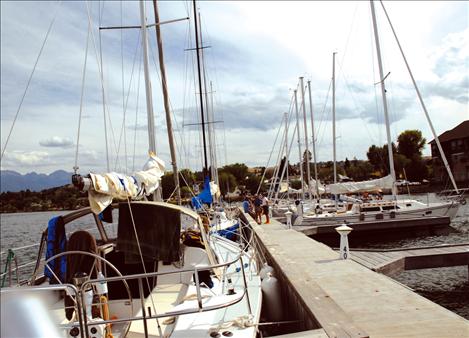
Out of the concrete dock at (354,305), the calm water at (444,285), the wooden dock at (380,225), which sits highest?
the concrete dock at (354,305)

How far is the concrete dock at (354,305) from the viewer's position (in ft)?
16.6

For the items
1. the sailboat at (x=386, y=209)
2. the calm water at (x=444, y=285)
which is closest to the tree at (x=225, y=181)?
the sailboat at (x=386, y=209)

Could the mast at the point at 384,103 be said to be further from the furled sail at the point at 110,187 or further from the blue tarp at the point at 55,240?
the blue tarp at the point at 55,240

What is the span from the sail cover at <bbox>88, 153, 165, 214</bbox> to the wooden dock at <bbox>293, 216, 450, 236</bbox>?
55.2ft

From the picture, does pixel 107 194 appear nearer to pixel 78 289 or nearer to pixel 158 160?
pixel 78 289

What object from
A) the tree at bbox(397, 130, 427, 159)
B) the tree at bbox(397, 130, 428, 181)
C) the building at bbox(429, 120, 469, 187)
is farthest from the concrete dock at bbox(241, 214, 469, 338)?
the tree at bbox(397, 130, 427, 159)

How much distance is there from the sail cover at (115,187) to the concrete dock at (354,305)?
10.6ft

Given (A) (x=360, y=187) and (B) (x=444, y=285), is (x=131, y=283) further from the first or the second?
(A) (x=360, y=187)

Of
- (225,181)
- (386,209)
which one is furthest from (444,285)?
(225,181)

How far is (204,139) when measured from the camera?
25.8m

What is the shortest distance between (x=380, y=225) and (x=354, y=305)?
59.2ft

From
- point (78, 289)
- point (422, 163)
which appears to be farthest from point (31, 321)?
point (422, 163)

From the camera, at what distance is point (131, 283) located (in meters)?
6.58

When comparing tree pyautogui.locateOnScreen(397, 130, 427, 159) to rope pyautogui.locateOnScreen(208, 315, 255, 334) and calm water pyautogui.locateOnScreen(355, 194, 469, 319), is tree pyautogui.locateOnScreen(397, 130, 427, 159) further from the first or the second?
rope pyautogui.locateOnScreen(208, 315, 255, 334)
